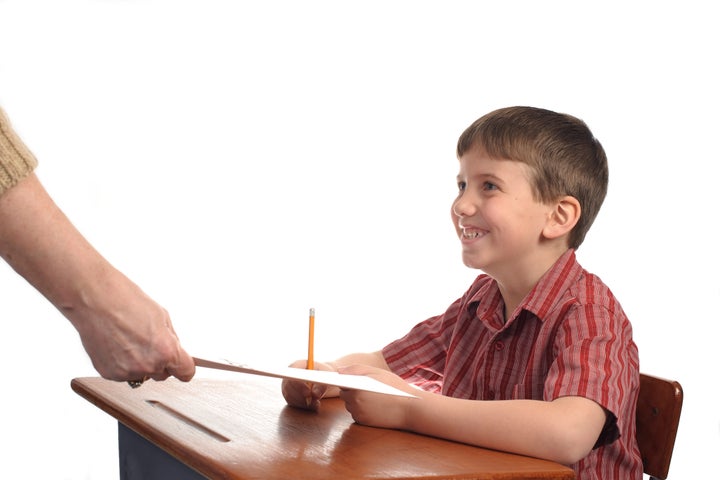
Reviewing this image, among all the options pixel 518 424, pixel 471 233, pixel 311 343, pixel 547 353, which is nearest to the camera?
pixel 518 424

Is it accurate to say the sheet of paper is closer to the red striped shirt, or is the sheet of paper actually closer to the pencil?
the pencil

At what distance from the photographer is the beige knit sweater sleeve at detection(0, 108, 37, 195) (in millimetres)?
1070

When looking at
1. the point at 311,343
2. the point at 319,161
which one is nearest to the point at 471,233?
the point at 311,343

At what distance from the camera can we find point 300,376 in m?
1.12

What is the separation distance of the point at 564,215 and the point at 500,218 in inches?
5.1

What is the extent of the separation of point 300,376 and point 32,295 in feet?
7.45

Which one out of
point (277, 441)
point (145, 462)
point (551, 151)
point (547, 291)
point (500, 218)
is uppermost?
point (551, 151)

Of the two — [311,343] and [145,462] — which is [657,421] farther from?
[145,462]

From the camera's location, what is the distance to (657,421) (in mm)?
1489

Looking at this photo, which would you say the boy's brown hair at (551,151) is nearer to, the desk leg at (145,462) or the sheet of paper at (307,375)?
the sheet of paper at (307,375)

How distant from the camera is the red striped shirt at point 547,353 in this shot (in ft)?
4.34

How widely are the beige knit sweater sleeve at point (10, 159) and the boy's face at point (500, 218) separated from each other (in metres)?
0.74

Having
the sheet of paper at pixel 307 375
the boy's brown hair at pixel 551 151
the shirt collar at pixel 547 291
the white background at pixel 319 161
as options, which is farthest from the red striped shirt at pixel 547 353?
the white background at pixel 319 161

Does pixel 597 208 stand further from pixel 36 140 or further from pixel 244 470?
pixel 36 140
